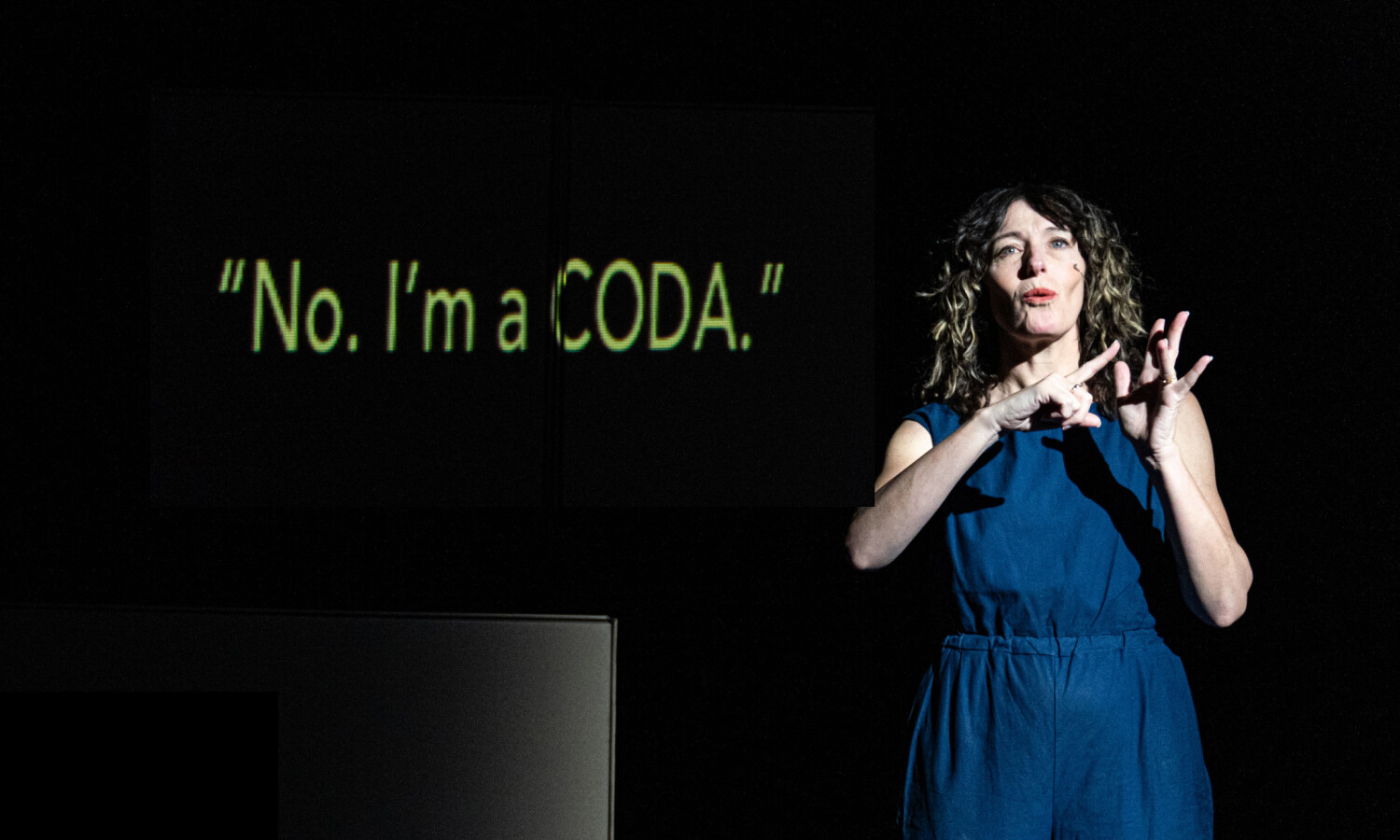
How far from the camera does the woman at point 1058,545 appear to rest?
1.34 metres

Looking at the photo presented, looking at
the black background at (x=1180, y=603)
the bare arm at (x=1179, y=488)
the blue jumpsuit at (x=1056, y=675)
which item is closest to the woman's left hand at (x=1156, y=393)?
the bare arm at (x=1179, y=488)

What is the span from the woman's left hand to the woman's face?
0.42 ft

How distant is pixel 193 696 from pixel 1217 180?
1599 millimetres

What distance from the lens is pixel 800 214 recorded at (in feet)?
4.99

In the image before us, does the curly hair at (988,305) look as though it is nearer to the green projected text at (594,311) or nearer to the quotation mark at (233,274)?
the green projected text at (594,311)

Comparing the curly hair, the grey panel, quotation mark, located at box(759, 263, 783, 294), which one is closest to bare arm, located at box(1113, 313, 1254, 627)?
the curly hair

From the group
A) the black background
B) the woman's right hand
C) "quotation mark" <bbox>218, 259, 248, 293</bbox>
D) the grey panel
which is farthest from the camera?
the black background

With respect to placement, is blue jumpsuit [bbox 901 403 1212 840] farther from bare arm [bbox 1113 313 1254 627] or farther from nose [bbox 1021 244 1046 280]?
nose [bbox 1021 244 1046 280]

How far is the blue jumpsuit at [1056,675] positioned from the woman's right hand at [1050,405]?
0.15 meters

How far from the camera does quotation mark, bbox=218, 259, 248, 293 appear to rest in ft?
4.74

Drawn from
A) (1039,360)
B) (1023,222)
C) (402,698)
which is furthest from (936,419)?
(402,698)

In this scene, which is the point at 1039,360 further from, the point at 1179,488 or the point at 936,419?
the point at 1179,488

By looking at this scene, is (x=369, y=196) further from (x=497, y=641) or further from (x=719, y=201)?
(x=497, y=641)

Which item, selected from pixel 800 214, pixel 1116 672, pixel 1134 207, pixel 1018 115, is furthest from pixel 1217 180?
pixel 1116 672
